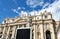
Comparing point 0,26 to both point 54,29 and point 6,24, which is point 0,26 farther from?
point 54,29

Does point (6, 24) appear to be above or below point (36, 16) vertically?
below

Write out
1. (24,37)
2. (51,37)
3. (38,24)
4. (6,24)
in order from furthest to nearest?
(6,24) → (38,24) → (51,37) → (24,37)

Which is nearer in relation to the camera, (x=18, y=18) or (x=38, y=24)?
(x=38, y=24)

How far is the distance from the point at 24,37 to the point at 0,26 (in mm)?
17721

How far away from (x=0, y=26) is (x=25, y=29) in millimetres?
17648

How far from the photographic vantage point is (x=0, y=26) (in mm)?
19594

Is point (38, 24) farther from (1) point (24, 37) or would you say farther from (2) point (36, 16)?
(1) point (24, 37)

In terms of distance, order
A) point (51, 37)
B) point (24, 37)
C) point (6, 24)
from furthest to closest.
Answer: point (6, 24), point (51, 37), point (24, 37)

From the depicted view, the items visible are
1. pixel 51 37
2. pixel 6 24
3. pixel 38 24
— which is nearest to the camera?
pixel 51 37

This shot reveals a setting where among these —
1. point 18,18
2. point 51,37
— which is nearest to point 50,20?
point 51,37

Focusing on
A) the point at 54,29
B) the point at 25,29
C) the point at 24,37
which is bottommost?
the point at 54,29

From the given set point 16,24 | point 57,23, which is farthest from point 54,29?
point 16,24

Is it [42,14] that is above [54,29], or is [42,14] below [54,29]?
above

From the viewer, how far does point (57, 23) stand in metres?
17.5
